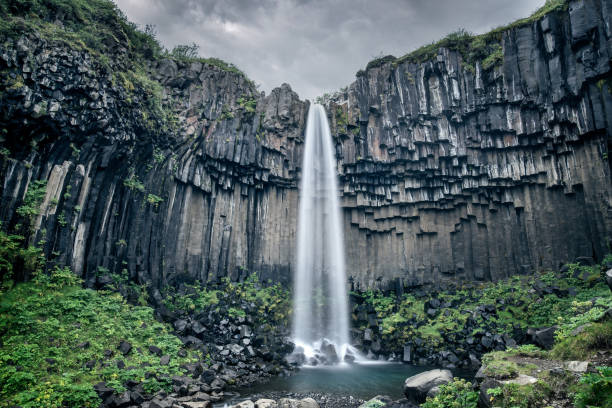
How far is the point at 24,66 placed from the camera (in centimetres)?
1277

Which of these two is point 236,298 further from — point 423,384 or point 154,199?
point 423,384

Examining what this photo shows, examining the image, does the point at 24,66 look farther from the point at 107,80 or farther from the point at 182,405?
the point at 182,405

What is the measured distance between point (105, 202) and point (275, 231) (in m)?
11.9

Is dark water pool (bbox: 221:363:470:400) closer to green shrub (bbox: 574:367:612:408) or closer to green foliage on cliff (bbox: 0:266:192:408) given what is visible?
green foliage on cliff (bbox: 0:266:192:408)

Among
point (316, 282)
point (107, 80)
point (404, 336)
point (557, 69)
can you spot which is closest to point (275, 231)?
point (316, 282)

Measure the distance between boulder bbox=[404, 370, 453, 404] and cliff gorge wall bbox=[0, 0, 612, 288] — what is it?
13.9 m

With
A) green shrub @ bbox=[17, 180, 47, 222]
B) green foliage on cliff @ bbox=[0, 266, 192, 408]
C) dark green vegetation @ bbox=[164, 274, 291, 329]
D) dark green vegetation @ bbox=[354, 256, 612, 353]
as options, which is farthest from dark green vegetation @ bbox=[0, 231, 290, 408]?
dark green vegetation @ bbox=[354, 256, 612, 353]

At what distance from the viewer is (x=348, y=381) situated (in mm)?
15117

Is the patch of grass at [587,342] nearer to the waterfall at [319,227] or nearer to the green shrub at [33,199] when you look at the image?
the waterfall at [319,227]

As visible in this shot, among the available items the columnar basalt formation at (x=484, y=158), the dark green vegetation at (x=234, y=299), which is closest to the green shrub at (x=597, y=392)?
the dark green vegetation at (x=234, y=299)

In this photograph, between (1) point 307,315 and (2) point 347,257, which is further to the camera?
(2) point 347,257

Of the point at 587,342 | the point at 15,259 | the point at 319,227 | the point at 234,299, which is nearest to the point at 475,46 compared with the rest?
the point at 319,227

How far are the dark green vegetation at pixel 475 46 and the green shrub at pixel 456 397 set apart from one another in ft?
70.7

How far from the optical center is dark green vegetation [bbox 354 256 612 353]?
17.0m
